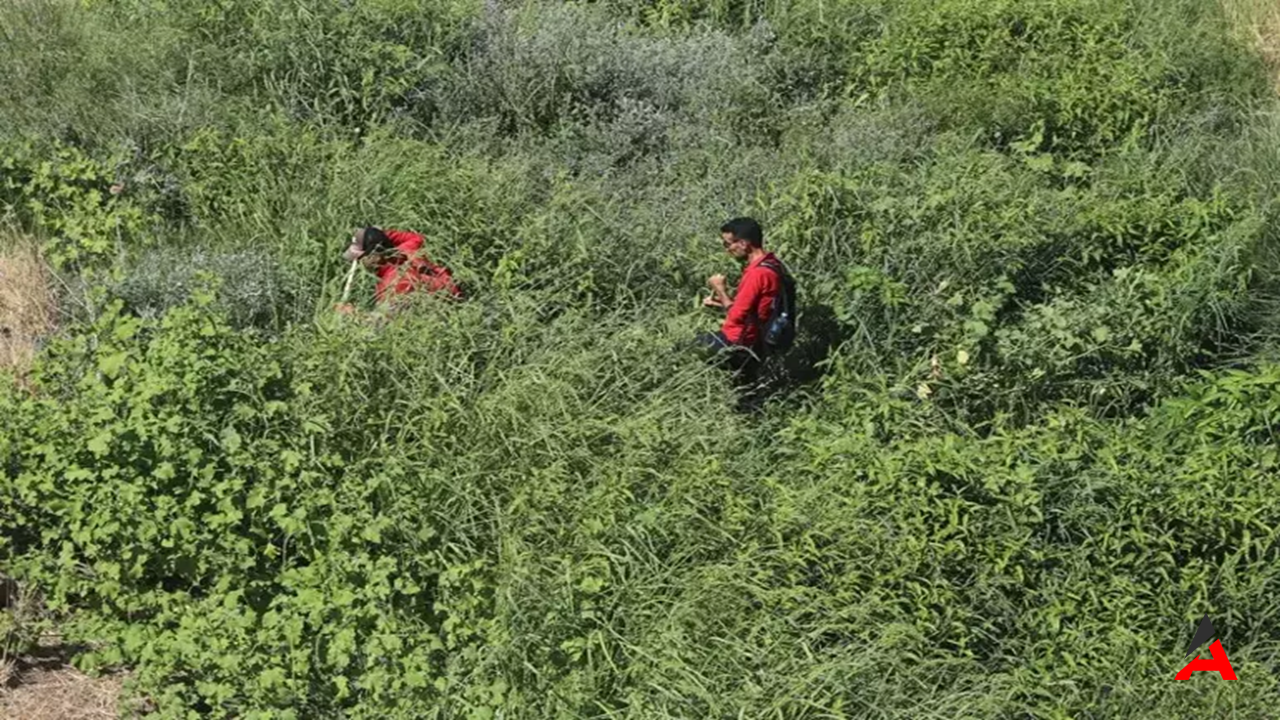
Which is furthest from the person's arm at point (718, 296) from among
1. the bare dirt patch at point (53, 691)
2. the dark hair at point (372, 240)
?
the bare dirt patch at point (53, 691)

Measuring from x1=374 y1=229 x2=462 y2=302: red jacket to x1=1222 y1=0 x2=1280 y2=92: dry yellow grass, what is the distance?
7.07 metres

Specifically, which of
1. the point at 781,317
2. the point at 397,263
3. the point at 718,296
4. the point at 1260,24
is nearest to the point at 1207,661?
the point at 781,317

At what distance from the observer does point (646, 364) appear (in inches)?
328

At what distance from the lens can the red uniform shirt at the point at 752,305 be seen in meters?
8.66

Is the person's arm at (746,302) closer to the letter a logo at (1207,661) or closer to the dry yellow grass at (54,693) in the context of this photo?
the letter a logo at (1207,661)

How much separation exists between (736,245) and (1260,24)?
20.0 ft

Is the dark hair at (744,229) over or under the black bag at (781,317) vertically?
over

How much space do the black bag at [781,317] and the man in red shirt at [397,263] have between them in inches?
68.2

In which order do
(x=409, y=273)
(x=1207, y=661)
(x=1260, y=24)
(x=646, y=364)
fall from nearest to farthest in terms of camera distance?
(x=1207, y=661) < (x=646, y=364) < (x=409, y=273) < (x=1260, y=24)

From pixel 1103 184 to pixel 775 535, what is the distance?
14.9 feet

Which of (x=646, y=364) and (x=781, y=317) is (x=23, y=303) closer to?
(x=646, y=364)

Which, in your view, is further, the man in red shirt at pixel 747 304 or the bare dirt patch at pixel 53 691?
the man in red shirt at pixel 747 304

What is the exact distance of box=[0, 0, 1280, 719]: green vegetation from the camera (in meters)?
6.62

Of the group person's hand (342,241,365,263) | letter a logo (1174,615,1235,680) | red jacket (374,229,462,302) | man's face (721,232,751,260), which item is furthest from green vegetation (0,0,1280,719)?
man's face (721,232,751,260)
